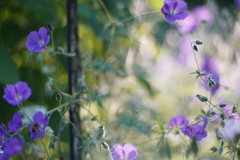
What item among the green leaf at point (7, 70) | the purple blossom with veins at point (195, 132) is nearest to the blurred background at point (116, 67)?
the green leaf at point (7, 70)

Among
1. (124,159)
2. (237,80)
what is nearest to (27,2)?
(124,159)

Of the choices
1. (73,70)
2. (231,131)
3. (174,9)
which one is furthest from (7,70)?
(231,131)

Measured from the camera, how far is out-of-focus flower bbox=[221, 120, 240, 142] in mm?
979

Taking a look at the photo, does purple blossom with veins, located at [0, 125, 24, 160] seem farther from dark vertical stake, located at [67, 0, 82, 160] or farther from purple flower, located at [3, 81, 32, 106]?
dark vertical stake, located at [67, 0, 82, 160]

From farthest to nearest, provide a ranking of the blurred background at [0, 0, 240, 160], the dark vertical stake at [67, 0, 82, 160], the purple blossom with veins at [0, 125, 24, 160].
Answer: the blurred background at [0, 0, 240, 160] < the dark vertical stake at [67, 0, 82, 160] < the purple blossom with veins at [0, 125, 24, 160]

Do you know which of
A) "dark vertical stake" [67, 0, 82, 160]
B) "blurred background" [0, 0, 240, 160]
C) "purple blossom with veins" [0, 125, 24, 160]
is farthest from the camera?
"blurred background" [0, 0, 240, 160]

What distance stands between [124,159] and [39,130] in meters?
0.21

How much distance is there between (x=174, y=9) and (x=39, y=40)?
348mm

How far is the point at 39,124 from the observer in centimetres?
93

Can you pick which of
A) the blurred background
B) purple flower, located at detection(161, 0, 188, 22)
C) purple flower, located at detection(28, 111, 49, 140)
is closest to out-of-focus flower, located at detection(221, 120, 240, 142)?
the blurred background

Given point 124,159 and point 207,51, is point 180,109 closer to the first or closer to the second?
point 207,51

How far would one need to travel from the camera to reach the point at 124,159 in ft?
3.05

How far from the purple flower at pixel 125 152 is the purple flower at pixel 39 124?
172 mm

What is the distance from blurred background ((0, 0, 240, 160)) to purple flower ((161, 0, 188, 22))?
17 cm
